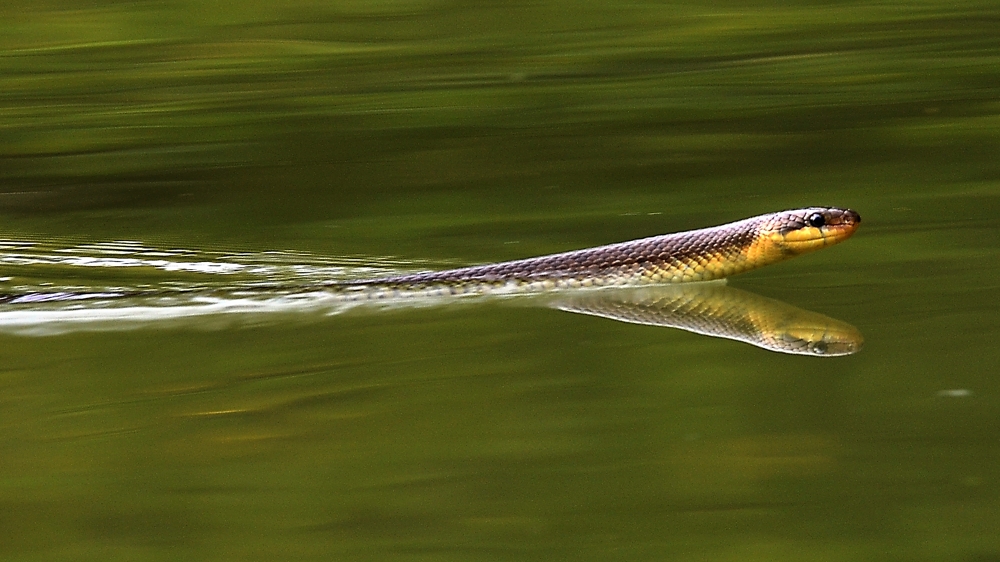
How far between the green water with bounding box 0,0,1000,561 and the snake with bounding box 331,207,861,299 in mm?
175

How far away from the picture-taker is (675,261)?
19.2 ft

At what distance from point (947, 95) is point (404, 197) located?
356 centimetres

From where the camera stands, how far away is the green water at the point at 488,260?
11.3 feet

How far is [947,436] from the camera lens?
3789 millimetres

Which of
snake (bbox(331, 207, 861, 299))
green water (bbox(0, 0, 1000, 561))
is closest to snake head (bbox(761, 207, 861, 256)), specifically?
snake (bbox(331, 207, 861, 299))

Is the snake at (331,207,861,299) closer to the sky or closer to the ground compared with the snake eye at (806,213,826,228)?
closer to the ground

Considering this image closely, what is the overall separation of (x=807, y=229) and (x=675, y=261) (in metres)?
0.48

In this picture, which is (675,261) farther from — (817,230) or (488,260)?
(488,260)

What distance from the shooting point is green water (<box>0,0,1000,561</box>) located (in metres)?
3.43

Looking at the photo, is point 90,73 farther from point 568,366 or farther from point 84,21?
point 568,366

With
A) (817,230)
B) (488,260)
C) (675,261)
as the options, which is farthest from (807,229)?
(488,260)

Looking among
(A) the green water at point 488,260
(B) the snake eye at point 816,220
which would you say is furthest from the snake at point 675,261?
(A) the green water at point 488,260

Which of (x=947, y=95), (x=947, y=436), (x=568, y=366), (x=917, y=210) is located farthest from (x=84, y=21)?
(x=947, y=436)

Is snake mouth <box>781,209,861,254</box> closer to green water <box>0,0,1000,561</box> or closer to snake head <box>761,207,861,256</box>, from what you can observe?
snake head <box>761,207,861,256</box>
